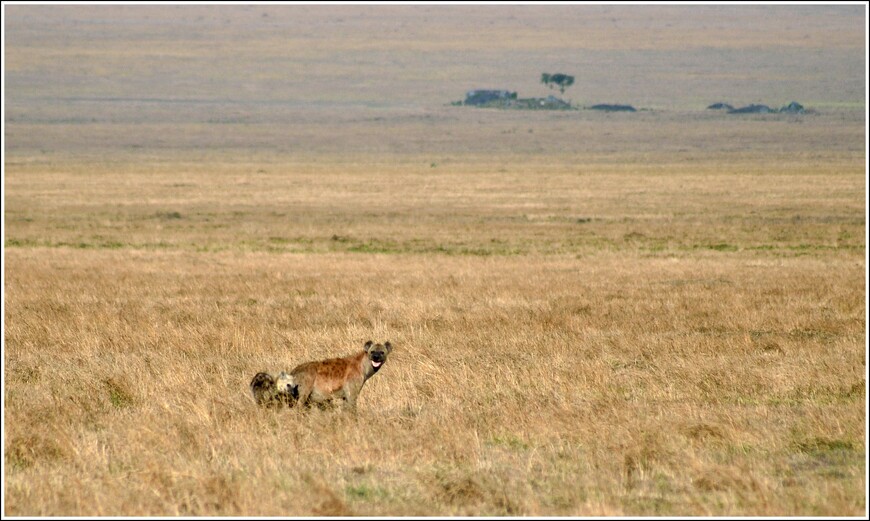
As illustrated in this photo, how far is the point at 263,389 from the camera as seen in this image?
829 cm

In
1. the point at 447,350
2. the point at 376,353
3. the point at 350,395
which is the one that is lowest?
the point at 447,350

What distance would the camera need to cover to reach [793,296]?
1662cm

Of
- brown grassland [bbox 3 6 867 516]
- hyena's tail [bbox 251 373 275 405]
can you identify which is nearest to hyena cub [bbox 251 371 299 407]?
hyena's tail [bbox 251 373 275 405]

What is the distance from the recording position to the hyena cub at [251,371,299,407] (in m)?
8.20

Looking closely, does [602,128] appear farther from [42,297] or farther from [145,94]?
[42,297]

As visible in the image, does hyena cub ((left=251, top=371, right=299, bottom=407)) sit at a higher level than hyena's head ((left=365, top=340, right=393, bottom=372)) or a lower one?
lower

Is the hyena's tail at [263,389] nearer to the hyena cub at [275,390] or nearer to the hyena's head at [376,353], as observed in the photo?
the hyena cub at [275,390]

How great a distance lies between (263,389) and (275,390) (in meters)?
0.10

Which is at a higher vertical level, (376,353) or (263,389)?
(376,353)

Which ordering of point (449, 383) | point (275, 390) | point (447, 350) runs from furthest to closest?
point (447, 350)
point (449, 383)
point (275, 390)

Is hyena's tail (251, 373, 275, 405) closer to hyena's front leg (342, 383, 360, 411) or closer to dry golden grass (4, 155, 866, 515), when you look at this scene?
dry golden grass (4, 155, 866, 515)

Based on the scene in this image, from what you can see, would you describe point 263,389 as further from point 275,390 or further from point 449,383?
point 449,383

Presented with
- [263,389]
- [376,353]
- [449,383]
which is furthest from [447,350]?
[263,389]

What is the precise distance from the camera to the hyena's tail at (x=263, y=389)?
27.1 ft
